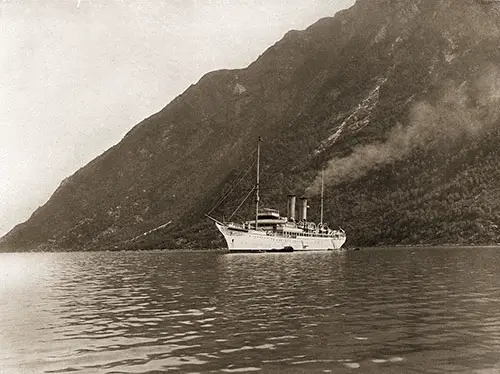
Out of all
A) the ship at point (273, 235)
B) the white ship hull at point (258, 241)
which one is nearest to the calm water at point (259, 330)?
the ship at point (273, 235)

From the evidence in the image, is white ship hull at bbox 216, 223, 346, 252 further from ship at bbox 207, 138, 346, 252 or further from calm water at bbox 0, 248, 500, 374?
calm water at bbox 0, 248, 500, 374

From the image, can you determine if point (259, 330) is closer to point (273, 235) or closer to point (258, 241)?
point (258, 241)

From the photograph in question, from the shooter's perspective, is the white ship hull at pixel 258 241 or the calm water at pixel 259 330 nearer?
the calm water at pixel 259 330

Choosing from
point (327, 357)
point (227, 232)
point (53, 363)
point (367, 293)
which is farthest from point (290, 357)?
point (227, 232)

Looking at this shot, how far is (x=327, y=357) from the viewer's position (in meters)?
19.2

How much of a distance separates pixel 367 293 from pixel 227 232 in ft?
334

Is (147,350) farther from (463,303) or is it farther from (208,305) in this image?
(463,303)

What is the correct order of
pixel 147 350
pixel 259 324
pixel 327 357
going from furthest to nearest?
pixel 259 324 < pixel 147 350 < pixel 327 357

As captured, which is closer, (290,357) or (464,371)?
(464,371)

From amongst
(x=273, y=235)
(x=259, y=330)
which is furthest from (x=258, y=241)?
(x=259, y=330)

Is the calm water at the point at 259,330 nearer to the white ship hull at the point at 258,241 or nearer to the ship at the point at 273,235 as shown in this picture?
the ship at the point at 273,235

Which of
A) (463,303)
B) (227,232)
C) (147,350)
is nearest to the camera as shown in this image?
(147,350)

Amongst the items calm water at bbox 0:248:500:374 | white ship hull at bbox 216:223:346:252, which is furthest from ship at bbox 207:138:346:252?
calm water at bbox 0:248:500:374

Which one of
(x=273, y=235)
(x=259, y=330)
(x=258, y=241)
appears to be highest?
(x=273, y=235)
